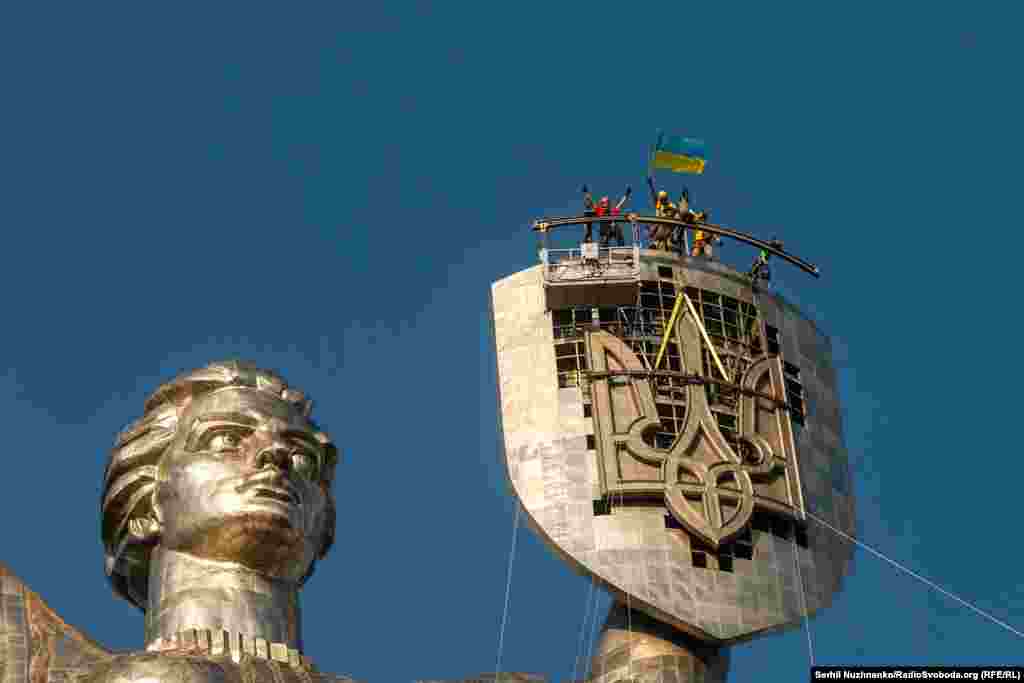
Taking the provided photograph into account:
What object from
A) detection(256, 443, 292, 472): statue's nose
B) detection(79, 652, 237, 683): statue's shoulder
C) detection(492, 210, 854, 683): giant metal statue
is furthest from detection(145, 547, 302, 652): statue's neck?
detection(492, 210, 854, 683): giant metal statue

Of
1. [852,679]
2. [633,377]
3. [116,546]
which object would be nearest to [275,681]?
[116,546]

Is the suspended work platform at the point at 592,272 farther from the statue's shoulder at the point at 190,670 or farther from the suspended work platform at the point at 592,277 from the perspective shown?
the statue's shoulder at the point at 190,670

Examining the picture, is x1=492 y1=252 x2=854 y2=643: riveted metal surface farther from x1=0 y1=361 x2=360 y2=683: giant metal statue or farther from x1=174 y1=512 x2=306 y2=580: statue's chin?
x1=174 y1=512 x2=306 y2=580: statue's chin

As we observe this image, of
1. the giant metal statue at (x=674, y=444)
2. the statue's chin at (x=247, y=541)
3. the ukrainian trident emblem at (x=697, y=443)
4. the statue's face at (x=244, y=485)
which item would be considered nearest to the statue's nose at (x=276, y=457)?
the statue's face at (x=244, y=485)

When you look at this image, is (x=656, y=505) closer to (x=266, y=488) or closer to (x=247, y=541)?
(x=266, y=488)

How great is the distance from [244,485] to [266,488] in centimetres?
27

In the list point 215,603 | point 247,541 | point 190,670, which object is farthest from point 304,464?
point 190,670

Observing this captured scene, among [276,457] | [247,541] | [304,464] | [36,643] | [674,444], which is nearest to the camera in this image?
[36,643]

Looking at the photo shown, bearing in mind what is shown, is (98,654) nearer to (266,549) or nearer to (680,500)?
(266,549)

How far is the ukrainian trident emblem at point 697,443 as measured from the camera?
157 feet

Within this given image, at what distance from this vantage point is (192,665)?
3934cm

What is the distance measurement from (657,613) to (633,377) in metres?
4.52

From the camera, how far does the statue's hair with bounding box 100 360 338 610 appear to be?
42.3m

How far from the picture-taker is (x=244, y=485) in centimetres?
4156
